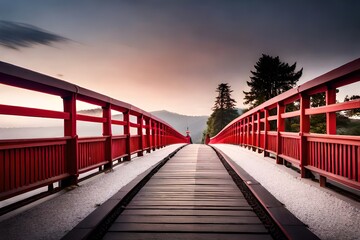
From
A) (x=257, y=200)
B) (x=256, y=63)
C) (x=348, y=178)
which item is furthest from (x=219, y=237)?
(x=256, y=63)

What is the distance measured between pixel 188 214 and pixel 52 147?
1.99 meters

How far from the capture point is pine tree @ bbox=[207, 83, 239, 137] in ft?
186

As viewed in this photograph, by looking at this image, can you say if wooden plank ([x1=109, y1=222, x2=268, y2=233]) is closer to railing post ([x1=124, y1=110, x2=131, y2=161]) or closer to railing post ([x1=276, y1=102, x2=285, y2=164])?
railing post ([x1=276, y1=102, x2=285, y2=164])

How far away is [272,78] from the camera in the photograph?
36250 millimetres

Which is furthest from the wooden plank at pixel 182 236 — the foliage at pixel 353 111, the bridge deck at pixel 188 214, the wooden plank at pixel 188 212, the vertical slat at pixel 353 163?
the foliage at pixel 353 111

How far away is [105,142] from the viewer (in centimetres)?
517

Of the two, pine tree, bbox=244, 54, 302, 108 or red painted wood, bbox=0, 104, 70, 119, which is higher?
pine tree, bbox=244, 54, 302, 108

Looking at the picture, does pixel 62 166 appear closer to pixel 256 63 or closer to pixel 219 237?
pixel 219 237

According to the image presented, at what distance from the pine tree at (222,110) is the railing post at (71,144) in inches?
2068

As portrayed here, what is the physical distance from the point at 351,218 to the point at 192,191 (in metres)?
1.79

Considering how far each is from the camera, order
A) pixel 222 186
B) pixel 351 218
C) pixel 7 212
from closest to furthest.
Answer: pixel 351 218
pixel 7 212
pixel 222 186

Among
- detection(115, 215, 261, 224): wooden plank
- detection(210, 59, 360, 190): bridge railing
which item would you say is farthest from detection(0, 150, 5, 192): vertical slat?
detection(210, 59, 360, 190): bridge railing

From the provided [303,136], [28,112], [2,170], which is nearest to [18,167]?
[2,170]

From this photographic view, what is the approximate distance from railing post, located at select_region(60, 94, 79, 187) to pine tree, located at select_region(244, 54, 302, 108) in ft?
114
